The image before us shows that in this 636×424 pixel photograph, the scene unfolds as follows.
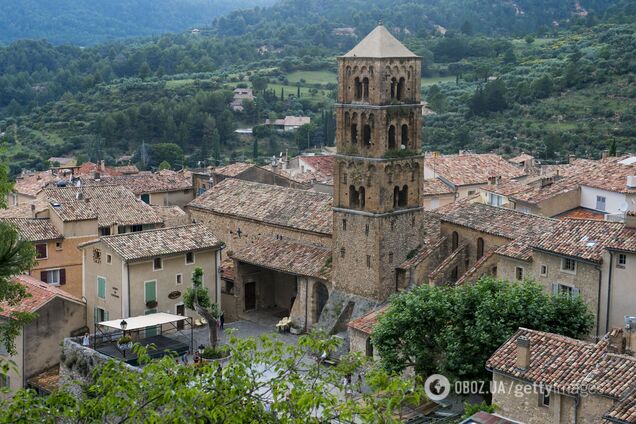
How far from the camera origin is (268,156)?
135 metres

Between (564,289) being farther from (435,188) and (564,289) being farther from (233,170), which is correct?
(233,170)

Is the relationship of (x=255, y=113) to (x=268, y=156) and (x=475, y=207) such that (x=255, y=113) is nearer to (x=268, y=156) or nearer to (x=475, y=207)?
(x=268, y=156)

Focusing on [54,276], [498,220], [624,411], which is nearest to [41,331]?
[54,276]

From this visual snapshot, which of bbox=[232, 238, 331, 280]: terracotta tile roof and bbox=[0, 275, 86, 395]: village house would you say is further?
bbox=[232, 238, 331, 280]: terracotta tile roof

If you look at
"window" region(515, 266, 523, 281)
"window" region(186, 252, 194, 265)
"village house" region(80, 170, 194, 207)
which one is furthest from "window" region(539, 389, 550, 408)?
"village house" region(80, 170, 194, 207)

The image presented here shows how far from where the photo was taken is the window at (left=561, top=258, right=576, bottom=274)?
3906 centimetres

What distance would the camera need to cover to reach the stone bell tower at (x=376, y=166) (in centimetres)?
4769

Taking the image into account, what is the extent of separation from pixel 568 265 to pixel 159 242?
21.7 m

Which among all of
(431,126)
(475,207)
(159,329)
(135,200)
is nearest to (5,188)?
(159,329)

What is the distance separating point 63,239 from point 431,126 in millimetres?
79435

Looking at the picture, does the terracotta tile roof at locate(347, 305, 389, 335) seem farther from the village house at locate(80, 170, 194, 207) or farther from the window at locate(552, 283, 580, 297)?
the village house at locate(80, 170, 194, 207)

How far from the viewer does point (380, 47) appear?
4784 cm

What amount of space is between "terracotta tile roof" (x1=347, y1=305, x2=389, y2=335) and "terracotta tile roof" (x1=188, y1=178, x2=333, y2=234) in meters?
8.02

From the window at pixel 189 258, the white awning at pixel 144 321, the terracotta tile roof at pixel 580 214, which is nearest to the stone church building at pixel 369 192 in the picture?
the window at pixel 189 258
